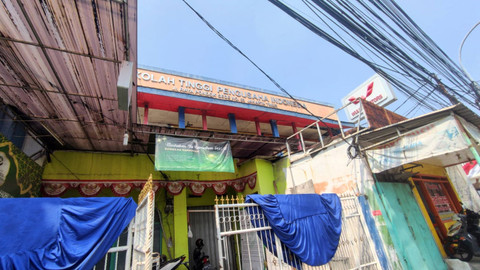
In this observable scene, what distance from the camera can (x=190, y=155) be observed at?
6.90 metres

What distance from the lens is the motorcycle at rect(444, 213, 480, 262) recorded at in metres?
6.30

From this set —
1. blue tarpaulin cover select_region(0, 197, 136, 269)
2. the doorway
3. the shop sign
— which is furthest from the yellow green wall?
blue tarpaulin cover select_region(0, 197, 136, 269)

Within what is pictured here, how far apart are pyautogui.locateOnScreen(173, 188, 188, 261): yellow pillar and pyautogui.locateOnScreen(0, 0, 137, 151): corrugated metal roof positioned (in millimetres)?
3886

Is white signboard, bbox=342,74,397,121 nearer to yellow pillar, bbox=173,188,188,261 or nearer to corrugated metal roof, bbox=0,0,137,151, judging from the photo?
yellow pillar, bbox=173,188,188,261

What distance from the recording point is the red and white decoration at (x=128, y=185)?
6586 mm

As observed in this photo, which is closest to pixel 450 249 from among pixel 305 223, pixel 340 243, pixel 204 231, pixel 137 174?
pixel 340 243

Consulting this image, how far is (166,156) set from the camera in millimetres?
6492

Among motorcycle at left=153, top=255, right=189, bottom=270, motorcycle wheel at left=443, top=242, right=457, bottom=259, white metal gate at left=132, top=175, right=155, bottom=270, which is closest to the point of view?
white metal gate at left=132, top=175, right=155, bottom=270

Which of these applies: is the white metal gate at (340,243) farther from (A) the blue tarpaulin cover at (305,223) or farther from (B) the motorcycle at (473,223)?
(B) the motorcycle at (473,223)

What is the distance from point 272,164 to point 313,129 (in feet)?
11.7

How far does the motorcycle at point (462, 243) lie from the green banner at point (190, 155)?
7.88 metres

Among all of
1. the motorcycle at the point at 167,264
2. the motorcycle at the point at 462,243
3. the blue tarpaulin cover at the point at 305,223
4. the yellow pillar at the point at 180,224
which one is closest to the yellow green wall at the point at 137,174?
the yellow pillar at the point at 180,224

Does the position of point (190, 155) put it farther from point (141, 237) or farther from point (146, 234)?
point (146, 234)

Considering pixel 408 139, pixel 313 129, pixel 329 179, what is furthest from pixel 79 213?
pixel 313 129
